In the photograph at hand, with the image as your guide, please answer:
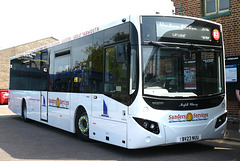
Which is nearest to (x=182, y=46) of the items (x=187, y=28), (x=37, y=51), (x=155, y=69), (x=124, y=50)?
(x=187, y=28)

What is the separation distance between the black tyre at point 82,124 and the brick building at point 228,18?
20.3ft

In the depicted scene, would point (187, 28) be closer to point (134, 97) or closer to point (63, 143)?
point (134, 97)

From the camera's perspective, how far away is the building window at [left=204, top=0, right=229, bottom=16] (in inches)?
472

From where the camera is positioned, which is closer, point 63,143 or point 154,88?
point 154,88

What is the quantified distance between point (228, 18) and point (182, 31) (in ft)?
19.9

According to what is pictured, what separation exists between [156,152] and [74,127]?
2.80 metres

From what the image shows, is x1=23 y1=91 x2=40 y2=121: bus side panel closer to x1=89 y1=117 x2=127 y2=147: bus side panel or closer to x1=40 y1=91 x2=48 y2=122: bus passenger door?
x1=40 y1=91 x2=48 y2=122: bus passenger door

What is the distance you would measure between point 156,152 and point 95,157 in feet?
4.74

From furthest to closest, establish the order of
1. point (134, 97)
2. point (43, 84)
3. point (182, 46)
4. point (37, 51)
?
point (37, 51) → point (43, 84) → point (182, 46) → point (134, 97)

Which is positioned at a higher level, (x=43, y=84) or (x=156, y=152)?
(x=43, y=84)

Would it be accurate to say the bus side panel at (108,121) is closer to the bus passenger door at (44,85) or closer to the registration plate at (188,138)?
the registration plate at (188,138)

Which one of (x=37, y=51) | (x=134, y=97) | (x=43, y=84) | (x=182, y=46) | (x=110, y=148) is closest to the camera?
(x=134, y=97)

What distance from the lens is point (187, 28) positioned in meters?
6.69

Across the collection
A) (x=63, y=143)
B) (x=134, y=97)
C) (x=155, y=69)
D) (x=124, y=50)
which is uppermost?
(x=124, y=50)
